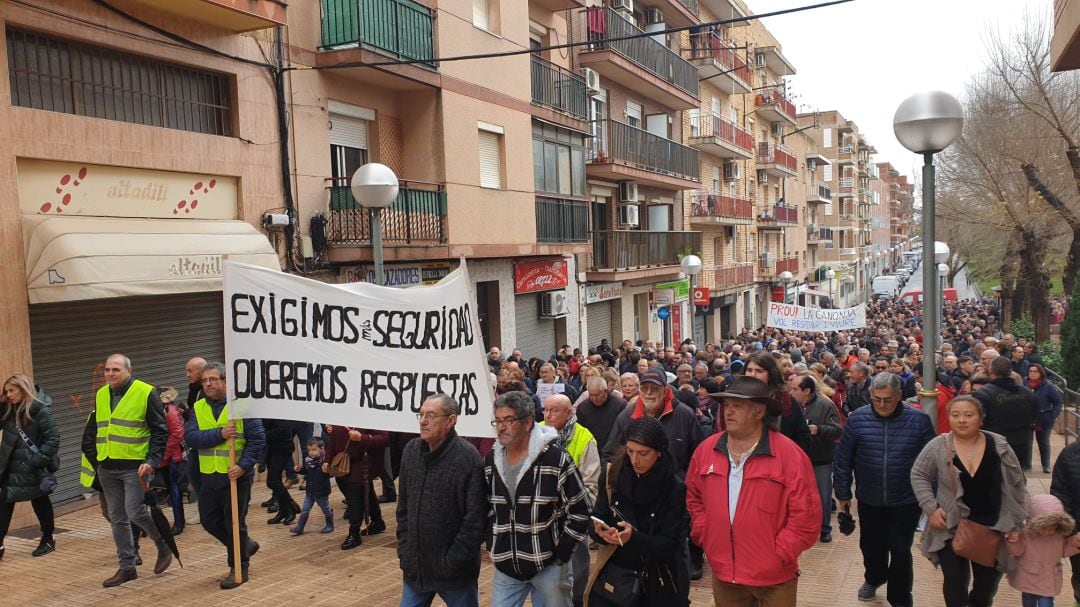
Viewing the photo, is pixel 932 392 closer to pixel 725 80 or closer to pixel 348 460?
pixel 348 460

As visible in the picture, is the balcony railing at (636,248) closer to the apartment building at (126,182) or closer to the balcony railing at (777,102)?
the apartment building at (126,182)

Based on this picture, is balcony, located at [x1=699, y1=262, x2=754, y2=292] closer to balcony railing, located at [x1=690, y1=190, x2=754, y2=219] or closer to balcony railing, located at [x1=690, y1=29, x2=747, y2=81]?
balcony railing, located at [x1=690, y1=190, x2=754, y2=219]

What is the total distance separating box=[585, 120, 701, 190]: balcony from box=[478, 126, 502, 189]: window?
4.99 metres

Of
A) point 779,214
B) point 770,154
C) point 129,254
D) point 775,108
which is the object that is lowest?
point 129,254


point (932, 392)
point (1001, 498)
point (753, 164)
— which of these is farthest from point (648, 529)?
point (753, 164)

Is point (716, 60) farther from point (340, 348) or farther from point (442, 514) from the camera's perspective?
point (442, 514)

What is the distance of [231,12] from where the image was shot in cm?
1050

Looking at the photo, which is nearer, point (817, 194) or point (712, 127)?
point (712, 127)

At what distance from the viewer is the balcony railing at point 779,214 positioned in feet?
138

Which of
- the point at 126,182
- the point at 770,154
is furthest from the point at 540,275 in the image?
the point at 770,154

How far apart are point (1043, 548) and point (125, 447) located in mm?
6299

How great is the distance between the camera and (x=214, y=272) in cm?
1036

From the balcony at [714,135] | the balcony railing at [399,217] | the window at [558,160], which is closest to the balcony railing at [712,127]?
the balcony at [714,135]

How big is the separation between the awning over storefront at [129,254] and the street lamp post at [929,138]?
6.48 meters
